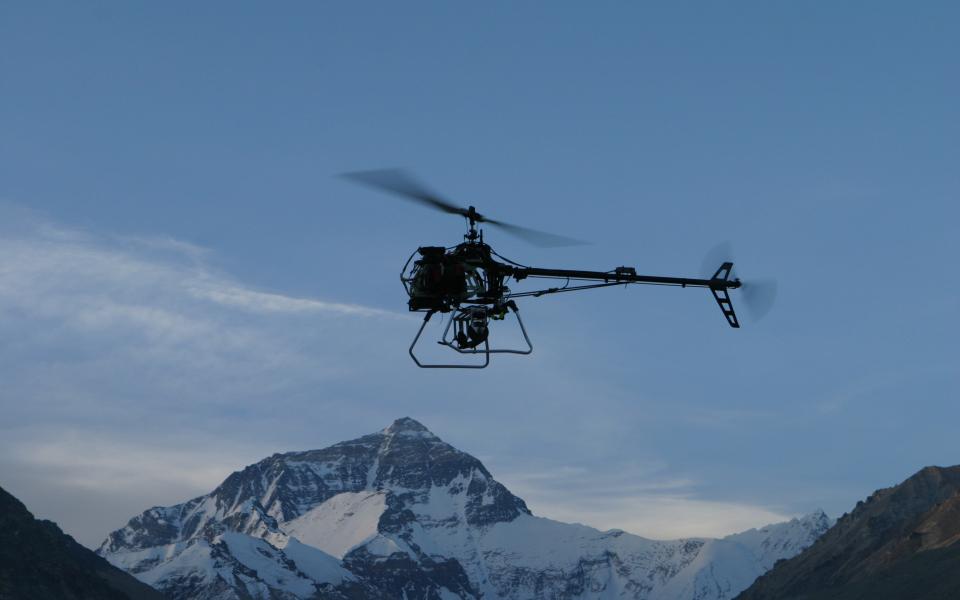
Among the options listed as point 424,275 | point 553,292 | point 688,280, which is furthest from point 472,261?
point 688,280

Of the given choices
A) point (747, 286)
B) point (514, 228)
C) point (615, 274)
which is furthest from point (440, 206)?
point (747, 286)

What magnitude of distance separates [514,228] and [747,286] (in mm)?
14882

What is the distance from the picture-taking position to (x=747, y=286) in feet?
209

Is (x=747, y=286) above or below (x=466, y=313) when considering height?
above

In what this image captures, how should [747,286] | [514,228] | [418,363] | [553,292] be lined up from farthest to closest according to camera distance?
[747,286] < [553,292] < [514,228] < [418,363]

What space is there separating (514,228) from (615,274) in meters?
8.42

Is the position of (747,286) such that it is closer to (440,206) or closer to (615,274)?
(615,274)

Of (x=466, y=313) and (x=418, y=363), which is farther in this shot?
(x=466, y=313)

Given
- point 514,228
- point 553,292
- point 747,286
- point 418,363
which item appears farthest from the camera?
point 747,286

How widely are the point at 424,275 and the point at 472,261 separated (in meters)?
1.87

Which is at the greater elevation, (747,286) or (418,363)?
(747,286)

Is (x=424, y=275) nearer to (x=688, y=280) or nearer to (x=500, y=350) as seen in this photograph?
(x=500, y=350)

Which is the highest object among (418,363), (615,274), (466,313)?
(615,274)

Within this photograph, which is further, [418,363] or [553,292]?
[553,292]
